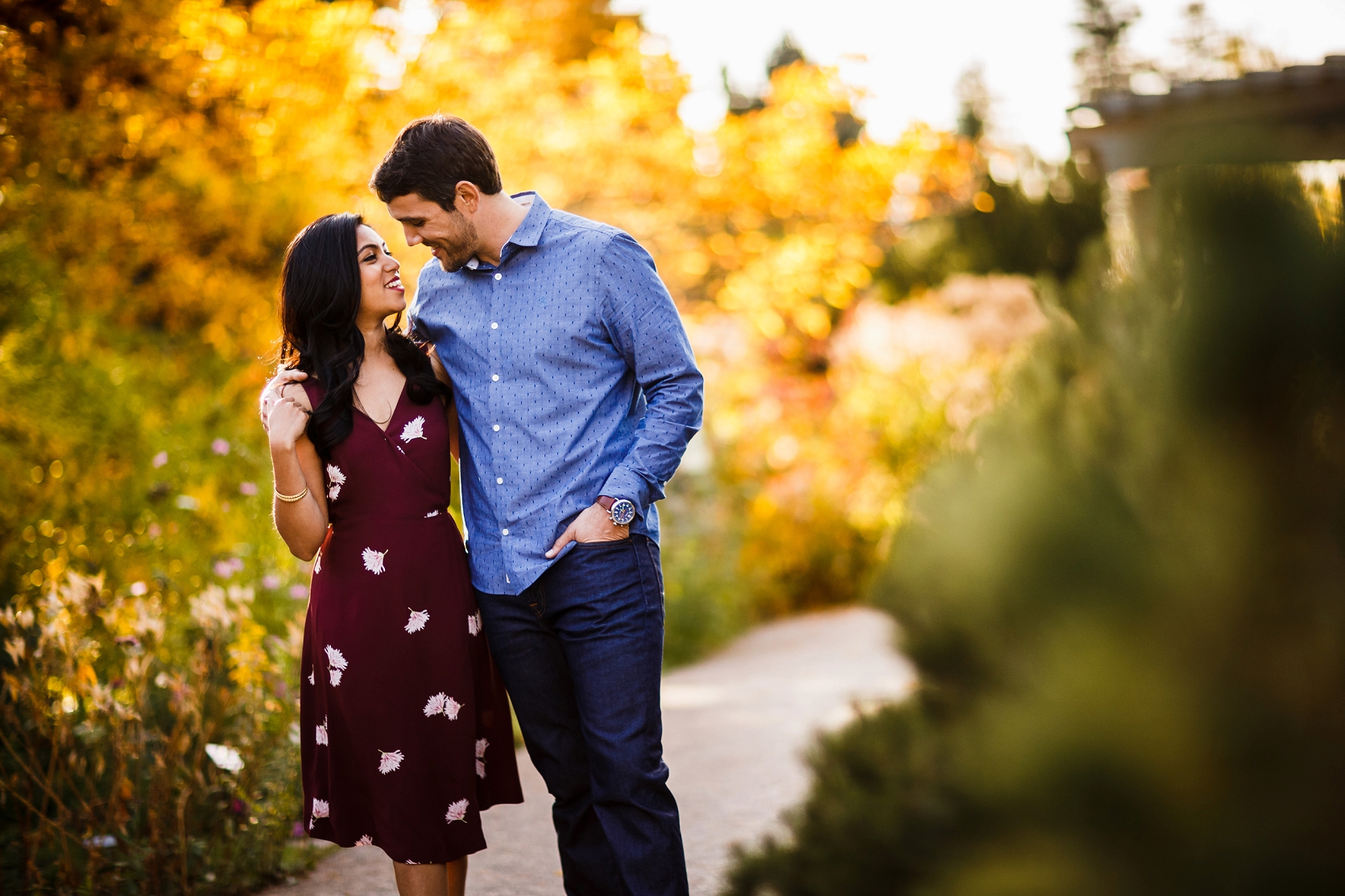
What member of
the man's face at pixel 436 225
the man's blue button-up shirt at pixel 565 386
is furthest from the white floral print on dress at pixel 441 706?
the man's face at pixel 436 225

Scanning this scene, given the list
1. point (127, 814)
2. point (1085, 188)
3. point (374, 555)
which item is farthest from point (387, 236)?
point (1085, 188)

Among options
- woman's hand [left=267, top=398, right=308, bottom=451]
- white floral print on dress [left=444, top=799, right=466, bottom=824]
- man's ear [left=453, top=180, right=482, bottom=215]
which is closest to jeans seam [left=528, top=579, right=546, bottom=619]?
white floral print on dress [left=444, top=799, right=466, bottom=824]

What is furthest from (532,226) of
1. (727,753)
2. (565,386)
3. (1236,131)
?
(727,753)

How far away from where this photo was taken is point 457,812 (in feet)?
7.96

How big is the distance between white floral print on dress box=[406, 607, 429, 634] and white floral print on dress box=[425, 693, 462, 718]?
159 mm

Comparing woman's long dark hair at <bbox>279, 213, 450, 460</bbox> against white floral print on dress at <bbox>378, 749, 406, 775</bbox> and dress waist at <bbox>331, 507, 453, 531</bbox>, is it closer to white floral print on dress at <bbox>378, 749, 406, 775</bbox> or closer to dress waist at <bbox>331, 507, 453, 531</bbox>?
dress waist at <bbox>331, 507, 453, 531</bbox>

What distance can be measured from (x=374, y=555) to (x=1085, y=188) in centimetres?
1127

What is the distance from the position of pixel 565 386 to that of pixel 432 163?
0.57 m

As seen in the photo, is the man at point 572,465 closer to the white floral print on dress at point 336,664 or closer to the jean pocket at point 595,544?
the jean pocket at point 595,544

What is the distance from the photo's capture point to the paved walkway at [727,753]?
3.33 meters

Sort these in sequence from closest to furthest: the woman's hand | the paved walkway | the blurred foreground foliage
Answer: the blurred foreground foliage < the woman's hand < the paved walkway

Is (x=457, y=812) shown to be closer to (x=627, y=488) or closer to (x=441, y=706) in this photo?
(x=441, y=706)

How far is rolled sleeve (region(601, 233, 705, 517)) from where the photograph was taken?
2.33m

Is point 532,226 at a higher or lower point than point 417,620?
higher
